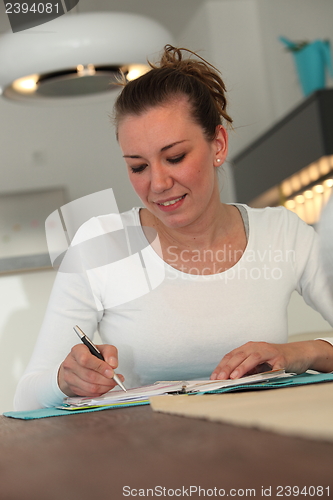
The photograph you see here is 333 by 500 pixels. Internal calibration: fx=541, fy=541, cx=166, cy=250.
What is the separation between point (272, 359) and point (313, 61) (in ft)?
7.91

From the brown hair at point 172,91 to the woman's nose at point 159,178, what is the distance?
0.45 ft

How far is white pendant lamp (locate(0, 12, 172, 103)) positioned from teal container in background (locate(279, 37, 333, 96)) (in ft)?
6.00

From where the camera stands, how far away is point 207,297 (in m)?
1.20

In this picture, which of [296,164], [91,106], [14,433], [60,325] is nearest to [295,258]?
[60,325]

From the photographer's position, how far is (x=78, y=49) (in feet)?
3.79

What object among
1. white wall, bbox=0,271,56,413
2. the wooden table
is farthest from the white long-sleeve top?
white wall, bbox=0,271,56,413

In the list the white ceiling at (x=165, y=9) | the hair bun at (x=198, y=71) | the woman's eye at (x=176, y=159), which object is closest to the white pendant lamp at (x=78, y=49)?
the hair bun at (x=198, y=71)

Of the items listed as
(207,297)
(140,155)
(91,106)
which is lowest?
(207,297)

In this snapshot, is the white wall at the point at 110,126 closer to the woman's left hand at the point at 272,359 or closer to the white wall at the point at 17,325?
the white wall at the point at 17,325

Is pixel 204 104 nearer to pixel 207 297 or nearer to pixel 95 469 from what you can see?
pixel 207 297

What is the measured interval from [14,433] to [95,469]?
0.27m

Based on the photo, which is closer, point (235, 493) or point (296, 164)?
point (235, 493)

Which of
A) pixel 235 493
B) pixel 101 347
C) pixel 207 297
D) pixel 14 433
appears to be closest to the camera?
pixel 235 493

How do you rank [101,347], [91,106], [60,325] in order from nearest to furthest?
[101,347] < [60,325] < [91,106]
